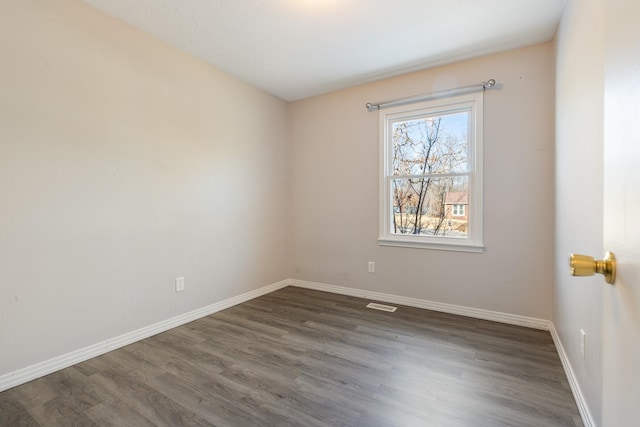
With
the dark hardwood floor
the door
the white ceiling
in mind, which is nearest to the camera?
the door

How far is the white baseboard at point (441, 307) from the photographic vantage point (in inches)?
107

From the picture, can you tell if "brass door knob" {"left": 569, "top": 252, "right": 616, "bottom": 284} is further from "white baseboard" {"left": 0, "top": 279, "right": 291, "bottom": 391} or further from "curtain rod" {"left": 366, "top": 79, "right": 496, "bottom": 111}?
"white baseboard" {"left": 0, "top": 279, "right": 291, "bottom": 391}

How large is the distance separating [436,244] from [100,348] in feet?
9.88

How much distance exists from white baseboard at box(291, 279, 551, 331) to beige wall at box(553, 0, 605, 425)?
342 millimetres

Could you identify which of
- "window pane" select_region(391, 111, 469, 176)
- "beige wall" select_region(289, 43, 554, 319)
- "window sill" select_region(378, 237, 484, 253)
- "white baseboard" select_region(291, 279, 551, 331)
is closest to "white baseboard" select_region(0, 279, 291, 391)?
"white baseboard" select_region(291, 279, 551, 331)

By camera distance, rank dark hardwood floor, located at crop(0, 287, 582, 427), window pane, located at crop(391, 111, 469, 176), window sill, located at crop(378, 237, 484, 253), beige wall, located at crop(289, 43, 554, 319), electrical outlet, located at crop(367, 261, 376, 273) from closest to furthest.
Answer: dark hardwood floor, located at crop(0, 287, 582, 427) < beige wall, located at crop(289, 43, 554, 319) < window sill, located at crop(378, 237, 484, 253) < window pane, located at crop(391, 111, 469, 176) < electrical outlet, located at crop(367, 261, 376, 273)

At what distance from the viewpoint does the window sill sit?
9.69 ft

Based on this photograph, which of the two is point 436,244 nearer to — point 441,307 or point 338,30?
point 441,307

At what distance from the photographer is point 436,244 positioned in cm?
314

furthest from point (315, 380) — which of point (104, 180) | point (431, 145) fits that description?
point (431, 145)

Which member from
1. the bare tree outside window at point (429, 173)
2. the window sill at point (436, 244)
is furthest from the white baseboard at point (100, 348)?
the bare tree outside window at point (429, 173)

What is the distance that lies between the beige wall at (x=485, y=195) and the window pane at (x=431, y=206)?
0.21 m

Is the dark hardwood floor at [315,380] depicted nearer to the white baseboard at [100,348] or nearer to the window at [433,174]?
the white baseboard at [100,348]

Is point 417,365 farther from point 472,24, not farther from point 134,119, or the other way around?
point 134,119
